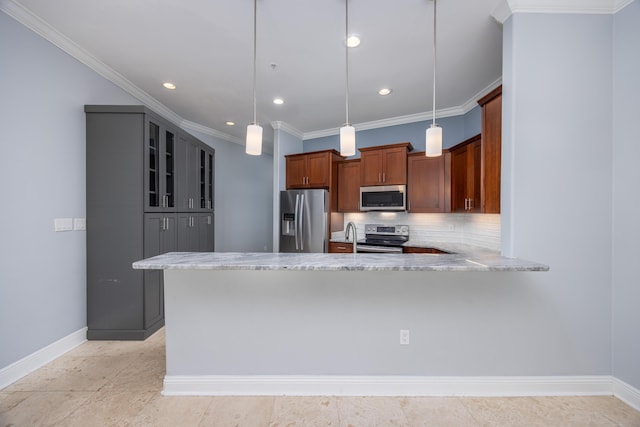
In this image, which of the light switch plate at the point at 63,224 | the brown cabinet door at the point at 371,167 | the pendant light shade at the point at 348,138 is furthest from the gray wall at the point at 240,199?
the pendant light shade at the point at 348,138

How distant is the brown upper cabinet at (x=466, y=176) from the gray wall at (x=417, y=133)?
Result: 1.55 ft

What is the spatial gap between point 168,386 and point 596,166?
3.36 metres

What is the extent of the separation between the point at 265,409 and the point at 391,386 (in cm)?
87

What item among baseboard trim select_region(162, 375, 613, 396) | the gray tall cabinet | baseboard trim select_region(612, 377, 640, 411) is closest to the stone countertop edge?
baseboard trim select_region(162, 375, 613, 396)

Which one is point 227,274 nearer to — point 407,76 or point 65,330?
point 65,330

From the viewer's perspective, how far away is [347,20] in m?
2.13

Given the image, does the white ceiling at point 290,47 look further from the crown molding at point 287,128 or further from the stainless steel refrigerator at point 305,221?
the stainless steel refrigerator at point 305,221

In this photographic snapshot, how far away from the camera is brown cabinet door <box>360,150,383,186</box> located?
4.24m

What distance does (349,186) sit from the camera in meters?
4.61

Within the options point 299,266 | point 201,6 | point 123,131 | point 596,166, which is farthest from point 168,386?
point 596,166

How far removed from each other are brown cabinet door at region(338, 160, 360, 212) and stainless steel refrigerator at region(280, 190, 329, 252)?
15.6 inches

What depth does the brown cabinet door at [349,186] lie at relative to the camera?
14.9ft

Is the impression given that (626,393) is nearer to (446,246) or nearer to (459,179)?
(446,246)

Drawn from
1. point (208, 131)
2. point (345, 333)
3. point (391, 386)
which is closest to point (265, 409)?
point (345, 333)
